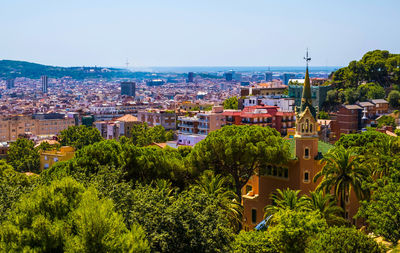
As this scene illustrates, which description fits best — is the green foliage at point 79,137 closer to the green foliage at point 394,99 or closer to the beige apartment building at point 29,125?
the beige apartment building at point 29,125

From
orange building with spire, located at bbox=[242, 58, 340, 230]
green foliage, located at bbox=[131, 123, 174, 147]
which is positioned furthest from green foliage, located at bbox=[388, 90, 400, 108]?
orange building with spire, located at bbox=[242, 58, 340, 230]

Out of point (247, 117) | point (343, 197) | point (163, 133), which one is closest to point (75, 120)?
point (163, 133)

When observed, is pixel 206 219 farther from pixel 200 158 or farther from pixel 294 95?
pixel 294 95

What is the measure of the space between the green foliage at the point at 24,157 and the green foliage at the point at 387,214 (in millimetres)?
51638

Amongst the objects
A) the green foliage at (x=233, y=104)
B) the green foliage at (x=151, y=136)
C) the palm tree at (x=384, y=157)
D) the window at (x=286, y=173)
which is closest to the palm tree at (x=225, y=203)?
the window at (x=286, y=173)

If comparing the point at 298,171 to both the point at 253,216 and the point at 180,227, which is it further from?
the point at 180,227

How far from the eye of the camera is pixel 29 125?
121062mm

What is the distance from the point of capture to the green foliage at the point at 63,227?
52.9 ft

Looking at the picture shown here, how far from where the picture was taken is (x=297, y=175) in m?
29.7

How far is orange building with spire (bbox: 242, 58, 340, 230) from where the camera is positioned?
2925 centimetres

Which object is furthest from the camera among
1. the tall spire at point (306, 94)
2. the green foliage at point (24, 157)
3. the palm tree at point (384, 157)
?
the green foliage at point (24, 157)

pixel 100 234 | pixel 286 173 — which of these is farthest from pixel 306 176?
pixel 100 234

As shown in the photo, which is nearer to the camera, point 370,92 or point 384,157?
point 384,157

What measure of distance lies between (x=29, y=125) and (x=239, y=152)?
3846 inches
